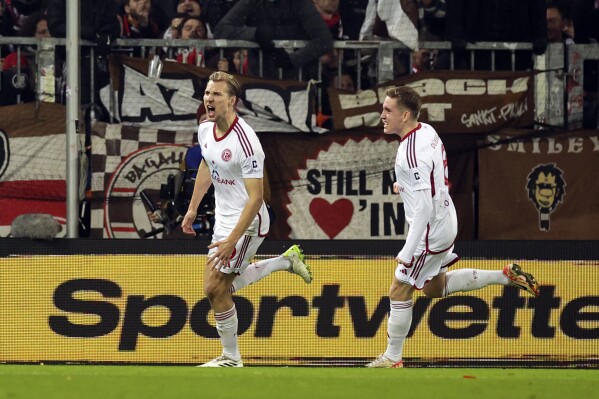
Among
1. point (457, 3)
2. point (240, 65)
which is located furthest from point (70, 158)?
point (457, 3)

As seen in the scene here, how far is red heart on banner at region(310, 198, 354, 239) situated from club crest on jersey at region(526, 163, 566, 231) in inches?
68.9

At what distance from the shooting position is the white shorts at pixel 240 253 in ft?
27.6

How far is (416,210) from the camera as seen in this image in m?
8.23

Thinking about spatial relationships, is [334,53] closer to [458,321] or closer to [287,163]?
[287,163]

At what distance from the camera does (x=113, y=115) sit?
1248 cm

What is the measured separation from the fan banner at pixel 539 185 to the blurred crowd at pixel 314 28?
88cm

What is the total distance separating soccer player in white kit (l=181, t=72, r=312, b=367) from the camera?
26.8 ft

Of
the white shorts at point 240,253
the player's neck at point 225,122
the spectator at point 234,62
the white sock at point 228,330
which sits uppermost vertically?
the spectator at point 234,62

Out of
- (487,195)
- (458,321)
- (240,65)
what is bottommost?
(458,321)

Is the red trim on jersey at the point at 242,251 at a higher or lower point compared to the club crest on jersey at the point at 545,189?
lower

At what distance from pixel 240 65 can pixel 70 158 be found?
2160 mm

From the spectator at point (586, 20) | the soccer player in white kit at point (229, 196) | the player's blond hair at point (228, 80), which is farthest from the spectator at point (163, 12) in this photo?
the player's blond hair at point (228, 80)

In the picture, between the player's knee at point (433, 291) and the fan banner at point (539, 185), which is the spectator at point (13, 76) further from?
the player's knee at point (433, 291)

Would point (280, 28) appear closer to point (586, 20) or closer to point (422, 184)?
point (586, 20)
